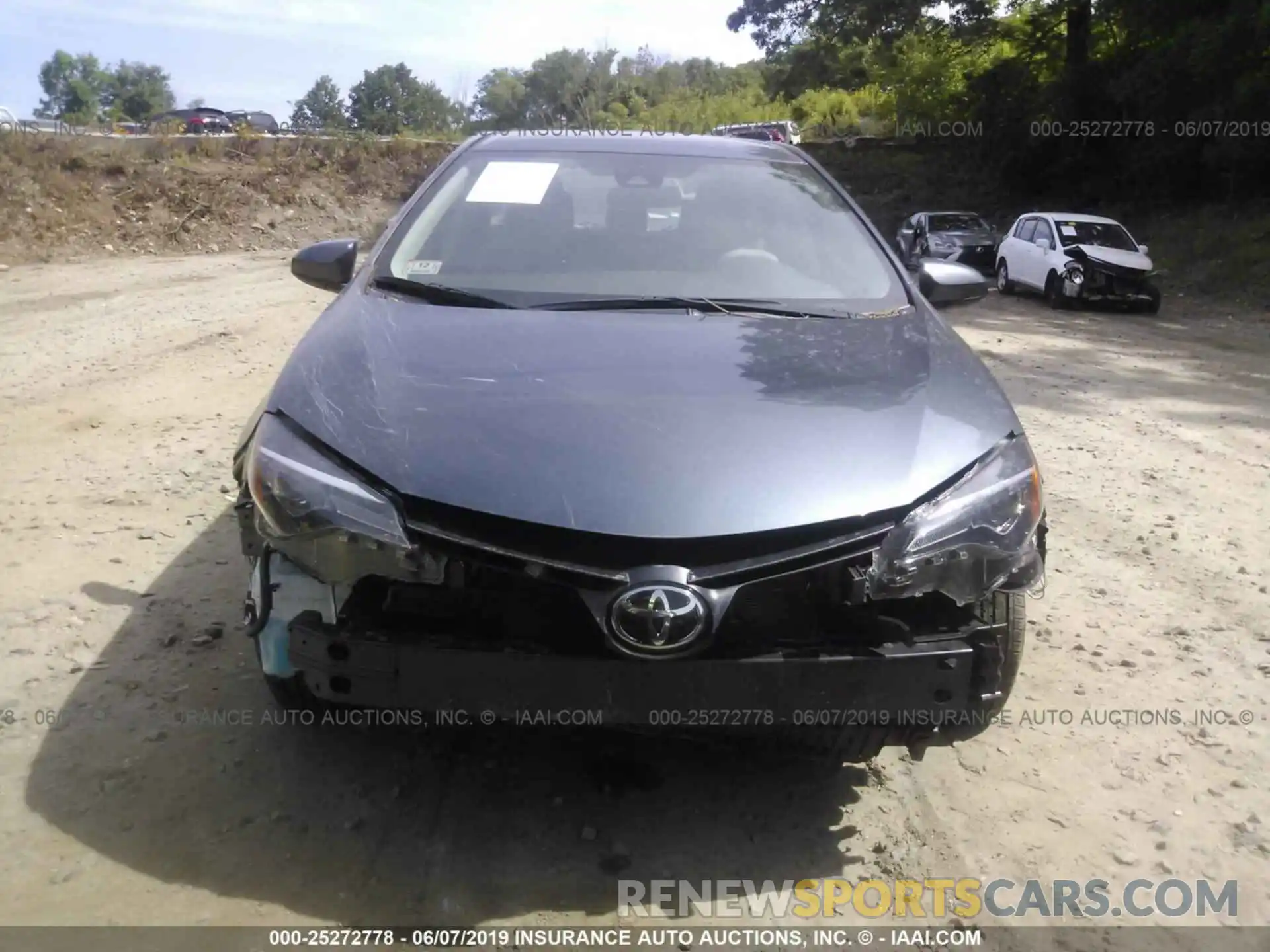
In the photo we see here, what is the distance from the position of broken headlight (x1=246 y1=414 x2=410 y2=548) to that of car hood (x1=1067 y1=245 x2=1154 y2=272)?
1555 centimetres

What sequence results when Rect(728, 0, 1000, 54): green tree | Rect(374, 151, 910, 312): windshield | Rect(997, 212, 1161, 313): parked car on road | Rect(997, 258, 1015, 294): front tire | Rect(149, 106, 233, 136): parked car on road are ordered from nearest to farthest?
Rect(374, 151, 910, 312): windshield, Rect(997, 212, 1161, 313): parked car on road, Rect(997, 258, 1015, 294): front tire, Rect(149, 106, 233, 136): parked car on road, Rect(728, 0, 1000, 54): green tree

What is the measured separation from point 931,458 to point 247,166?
19282 mm

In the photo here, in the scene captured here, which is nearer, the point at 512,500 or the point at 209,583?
the point at 512,500

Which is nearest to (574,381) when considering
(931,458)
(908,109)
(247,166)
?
(931,458)

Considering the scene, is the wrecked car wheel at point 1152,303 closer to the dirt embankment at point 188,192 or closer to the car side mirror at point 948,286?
the dirt embankment at point 188,192

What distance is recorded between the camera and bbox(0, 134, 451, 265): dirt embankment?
15.9 m

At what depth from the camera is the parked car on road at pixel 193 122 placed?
20125 millimetres

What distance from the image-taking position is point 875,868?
8.48 ft

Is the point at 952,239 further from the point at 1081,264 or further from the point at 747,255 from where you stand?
Answer: the point at 747,255

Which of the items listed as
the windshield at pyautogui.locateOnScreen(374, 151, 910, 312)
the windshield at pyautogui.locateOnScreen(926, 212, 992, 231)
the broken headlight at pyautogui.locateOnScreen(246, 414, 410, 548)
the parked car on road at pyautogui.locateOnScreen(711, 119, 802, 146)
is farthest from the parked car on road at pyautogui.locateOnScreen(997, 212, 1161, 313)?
the broken headlight at pyautogui.locateOnScreen(246, 414, 410, 548)

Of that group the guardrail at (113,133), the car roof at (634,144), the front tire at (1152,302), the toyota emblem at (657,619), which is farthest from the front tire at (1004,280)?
the toyota emblem at (657,619)

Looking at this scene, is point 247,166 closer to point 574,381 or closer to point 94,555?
point 94,555

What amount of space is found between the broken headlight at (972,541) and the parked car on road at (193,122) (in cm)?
1992

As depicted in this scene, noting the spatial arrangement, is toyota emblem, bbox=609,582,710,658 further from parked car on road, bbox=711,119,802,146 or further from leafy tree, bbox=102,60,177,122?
leafy tree, bbox=102,60,177,122
